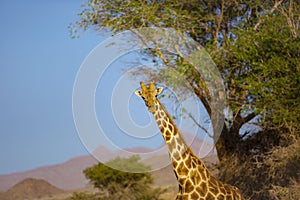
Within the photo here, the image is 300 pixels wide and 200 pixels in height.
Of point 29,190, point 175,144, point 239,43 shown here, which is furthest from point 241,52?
point 29,190

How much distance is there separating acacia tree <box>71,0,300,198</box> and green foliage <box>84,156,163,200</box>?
8.39m

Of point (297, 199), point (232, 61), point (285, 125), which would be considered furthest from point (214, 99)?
point (297, 199)

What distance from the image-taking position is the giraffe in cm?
845

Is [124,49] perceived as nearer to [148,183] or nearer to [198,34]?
[198,34]

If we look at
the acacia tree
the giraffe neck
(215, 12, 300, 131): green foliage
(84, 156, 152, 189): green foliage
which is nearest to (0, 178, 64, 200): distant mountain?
(84, 156, 152, 189): green foliage

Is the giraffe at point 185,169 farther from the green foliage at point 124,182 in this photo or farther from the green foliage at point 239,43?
the green foliage at point 124,182

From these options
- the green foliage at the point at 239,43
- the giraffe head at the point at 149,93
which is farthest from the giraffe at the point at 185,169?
the green foliage at the point at 239,43

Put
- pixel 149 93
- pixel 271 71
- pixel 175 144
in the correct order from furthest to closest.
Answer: pixel 271 71 → pixel 175 144 → pixel 149 93

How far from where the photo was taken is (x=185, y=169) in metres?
8.52

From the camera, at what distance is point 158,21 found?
1623 centimetres

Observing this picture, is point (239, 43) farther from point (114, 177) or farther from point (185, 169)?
point (114, 177)

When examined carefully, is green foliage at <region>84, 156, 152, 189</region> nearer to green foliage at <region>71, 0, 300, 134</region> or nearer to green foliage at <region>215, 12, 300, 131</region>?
green foliage at <region>71, 0, 300, 134</region>

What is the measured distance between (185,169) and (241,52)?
6501mm

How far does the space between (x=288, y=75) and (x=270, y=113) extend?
914 mm
